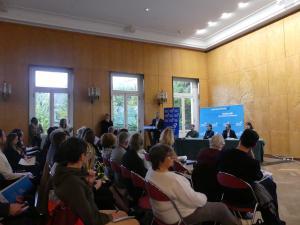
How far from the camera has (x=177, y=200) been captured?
2086 millimetres

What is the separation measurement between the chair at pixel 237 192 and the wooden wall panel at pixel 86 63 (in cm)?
802

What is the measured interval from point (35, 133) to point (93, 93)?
250 cm

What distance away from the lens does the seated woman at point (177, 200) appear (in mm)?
2068

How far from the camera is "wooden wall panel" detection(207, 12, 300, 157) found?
910cm

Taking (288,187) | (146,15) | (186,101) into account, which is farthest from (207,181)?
(186,101)

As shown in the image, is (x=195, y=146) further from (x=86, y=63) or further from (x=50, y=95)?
(x=50, y=95)

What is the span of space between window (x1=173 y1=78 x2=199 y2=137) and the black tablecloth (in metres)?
4.17

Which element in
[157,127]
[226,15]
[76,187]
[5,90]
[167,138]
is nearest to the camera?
[76,187]

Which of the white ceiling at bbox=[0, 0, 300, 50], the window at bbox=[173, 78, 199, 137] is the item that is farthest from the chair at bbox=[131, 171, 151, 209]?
the window at bbox=[173, 78, 199, 137]

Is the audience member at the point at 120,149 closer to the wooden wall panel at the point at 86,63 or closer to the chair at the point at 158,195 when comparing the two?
the chair at the point at 158,195

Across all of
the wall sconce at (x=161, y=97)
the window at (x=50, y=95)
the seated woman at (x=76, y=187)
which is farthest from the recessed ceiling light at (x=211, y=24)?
the seated woman at (x=76, y=187)

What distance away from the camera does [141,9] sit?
9.37 metres

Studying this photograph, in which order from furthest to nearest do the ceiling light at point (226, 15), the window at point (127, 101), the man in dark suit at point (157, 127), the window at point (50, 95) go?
the window at point (127, 101) < the man in dark suit at point (157, 127) < the ceiling light at point (226, 15) < the window at point (50, 95)

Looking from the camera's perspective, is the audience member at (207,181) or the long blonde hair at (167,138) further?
the long blonde hair at (167,138)
